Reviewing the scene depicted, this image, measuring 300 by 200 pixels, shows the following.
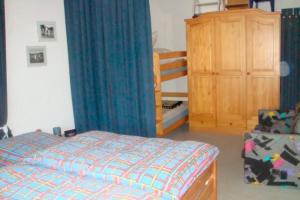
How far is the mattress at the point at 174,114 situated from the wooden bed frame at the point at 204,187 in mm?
2346

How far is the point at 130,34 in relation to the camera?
4.32m

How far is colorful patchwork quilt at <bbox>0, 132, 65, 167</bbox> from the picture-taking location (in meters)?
2.62

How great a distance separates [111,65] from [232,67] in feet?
6.03

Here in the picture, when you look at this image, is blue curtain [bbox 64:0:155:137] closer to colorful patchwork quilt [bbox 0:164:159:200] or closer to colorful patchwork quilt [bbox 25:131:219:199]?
colorful patchwork quilt [bbox 25:131:219:199]

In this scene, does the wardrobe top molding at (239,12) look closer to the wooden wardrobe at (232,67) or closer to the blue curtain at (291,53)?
the wooden wardrobe at (232,67)

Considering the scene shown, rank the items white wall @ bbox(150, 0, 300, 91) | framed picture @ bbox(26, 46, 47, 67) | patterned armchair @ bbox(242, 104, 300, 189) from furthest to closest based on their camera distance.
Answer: white wall @ bbox(150, 0, 300, 91) < framed picture @ bbox(26, 46, 47, 67) < patterned armchair @ bbox(242, 104, 300, 189)

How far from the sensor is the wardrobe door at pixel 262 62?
473 cm

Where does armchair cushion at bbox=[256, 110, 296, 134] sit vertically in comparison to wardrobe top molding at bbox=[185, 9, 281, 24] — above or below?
below

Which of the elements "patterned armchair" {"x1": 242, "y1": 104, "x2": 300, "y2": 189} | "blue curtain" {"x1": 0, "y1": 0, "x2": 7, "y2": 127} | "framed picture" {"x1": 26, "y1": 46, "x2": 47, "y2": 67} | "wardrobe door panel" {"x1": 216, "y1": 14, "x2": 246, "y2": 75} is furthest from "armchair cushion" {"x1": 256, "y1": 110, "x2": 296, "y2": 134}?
"blue curtain" {"x1": 0, "y1": 0, "x2": 7, "y2": 127}

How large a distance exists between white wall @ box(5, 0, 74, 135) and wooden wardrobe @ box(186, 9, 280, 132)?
6.43ft

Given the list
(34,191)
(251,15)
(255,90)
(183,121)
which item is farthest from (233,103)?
(34,191)

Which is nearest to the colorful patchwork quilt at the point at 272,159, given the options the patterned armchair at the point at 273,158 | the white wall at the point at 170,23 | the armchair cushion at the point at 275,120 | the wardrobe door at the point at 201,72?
the patterned armchair at the point at 273,158

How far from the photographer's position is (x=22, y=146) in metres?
2.76

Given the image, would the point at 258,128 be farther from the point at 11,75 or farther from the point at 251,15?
the point at 11,75
